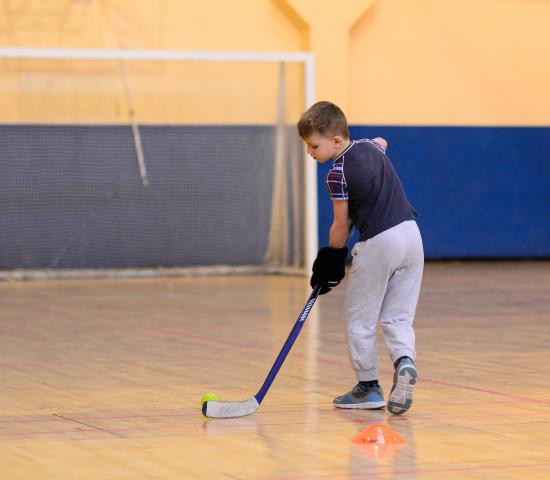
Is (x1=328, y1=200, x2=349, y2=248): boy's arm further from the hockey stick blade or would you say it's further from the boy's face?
the hockey stick blade

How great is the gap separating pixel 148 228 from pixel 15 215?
163 cm

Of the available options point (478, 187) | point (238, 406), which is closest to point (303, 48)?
point (478, 187)

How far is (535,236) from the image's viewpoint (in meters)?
17.9

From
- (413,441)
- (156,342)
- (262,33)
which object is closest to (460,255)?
(262,33)

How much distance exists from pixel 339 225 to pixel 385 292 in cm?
38

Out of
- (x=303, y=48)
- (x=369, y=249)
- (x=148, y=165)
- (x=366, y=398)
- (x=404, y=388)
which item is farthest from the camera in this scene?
(x=303, y=48)

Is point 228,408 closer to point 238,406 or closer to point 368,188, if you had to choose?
point 238,406

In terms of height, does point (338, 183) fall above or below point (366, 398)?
above

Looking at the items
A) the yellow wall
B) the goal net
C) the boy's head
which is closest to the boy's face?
the boy's head

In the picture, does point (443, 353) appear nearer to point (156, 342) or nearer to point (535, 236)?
point (156, 342)

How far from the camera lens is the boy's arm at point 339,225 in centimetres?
546

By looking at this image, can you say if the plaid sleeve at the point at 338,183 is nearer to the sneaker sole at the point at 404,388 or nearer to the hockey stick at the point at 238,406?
the hockey stick at the point at 238,406

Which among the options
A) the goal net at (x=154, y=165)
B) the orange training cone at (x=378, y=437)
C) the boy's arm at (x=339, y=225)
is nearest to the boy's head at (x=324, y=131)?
the boy's arm at (x=339, y=225)

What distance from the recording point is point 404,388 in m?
5.39
